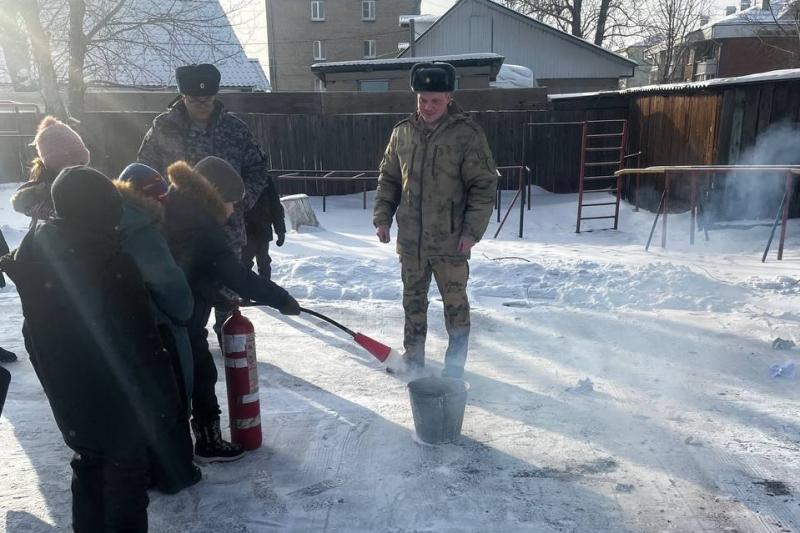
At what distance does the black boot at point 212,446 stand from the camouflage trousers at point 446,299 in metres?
1.39

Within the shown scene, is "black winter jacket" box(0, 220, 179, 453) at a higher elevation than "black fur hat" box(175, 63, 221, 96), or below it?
below

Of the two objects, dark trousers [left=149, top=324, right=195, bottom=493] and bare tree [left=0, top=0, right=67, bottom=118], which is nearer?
dark trousers [left=149, top=324, right=195, bottom=493]

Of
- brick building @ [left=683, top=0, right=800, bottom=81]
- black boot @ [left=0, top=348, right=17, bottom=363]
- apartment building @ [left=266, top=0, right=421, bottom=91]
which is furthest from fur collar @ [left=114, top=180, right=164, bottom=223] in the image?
apartment building @ [left=266, top=0, right=421, bottom=91]

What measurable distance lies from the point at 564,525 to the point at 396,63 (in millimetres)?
19246

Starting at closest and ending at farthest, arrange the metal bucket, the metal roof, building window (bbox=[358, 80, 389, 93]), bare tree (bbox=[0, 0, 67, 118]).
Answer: the metal bucket → bare tree (bbox=[0, 0, 67, 118]) → the metal roof → building window (bbox=[358, 80, 389, 93])

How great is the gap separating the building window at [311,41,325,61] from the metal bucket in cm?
3807

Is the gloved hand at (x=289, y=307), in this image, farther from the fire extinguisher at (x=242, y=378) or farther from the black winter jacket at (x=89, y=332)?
the black winter jacket at (x=89, y=332)

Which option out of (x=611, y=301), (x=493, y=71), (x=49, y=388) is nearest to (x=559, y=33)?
(x=493, y=71)

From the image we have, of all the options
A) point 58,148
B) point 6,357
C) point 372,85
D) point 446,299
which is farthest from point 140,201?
point 372,85

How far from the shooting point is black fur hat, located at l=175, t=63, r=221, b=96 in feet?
12.3

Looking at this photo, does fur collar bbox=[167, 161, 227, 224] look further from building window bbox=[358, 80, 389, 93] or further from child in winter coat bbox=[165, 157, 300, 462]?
building window bbox=[358, 80, 389, 93]

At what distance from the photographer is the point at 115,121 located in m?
14.1

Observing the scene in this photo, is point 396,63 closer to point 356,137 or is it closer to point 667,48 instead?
point 356,137

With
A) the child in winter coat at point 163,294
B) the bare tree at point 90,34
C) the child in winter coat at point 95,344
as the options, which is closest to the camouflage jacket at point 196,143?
the child in winter coat at point 163,294
